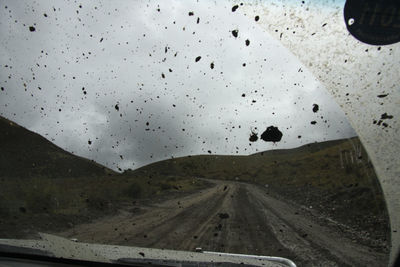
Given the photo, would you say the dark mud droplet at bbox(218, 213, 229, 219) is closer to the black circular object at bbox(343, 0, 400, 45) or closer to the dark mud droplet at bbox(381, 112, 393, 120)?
the dark mud droplet at bbox(381, 112, 393, 120)

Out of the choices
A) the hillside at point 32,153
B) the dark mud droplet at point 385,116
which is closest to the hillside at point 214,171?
the hillside at point 32,153

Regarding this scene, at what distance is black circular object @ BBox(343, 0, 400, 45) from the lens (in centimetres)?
183

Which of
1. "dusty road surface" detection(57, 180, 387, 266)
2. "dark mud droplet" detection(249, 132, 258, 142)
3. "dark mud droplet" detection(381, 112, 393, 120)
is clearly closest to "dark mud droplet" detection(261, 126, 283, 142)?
"dark mud droplet" detection(249, 132, 258, 142)

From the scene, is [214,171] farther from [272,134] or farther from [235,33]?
[235,33]

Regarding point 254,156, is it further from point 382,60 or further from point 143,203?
point 143,203

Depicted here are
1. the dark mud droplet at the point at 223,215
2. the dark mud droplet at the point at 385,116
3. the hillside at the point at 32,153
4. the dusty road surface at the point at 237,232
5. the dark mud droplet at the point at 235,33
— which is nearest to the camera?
the dark mud droplet at the point at 385,116

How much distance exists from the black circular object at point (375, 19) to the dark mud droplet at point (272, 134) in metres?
0.90

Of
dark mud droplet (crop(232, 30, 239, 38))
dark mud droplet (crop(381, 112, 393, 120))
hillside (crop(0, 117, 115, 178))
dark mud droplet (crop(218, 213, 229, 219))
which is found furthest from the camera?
→ dark mud droplet (crop(218, 213, 229, 219))

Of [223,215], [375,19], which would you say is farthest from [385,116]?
[223,215]

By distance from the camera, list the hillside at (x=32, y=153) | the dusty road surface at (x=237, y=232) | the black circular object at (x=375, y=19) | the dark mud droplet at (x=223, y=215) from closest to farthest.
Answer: the black circular object at (x=375, y=19) < the hillside at (x=32, y=153) < the dusty road surface at (x=237, y=232) < the dark mud droplet at (x=223, y=215)

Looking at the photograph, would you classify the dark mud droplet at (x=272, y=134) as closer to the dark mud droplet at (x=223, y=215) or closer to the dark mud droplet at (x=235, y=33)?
the dark mud droplet at (x=235, y=33)

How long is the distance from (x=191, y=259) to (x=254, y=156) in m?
1.03

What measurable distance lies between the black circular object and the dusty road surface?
6.92 feet

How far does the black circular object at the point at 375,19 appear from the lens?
183 cm
